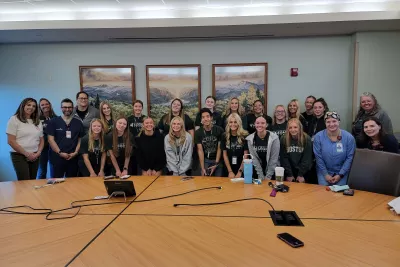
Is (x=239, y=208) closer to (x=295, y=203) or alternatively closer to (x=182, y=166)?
(x=295, y=203)

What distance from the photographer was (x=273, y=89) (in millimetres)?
4492

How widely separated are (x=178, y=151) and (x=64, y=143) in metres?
1.64

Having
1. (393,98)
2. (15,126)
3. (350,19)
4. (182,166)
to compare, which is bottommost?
(182,166)

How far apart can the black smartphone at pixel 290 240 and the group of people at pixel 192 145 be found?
156 cm

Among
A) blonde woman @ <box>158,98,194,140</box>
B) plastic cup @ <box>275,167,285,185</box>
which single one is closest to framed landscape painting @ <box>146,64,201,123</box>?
blonde woman @ <box>158,98,194,140</box>

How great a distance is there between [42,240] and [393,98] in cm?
514

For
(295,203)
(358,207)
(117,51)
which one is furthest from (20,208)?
(117,51)

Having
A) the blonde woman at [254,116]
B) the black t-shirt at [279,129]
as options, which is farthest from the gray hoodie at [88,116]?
the black t-shirt at [279,129]

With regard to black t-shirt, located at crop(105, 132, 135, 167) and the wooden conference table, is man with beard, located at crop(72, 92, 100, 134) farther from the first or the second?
the wooden conference table

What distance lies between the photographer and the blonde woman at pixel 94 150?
3.15m

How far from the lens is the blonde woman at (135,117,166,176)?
10.8ft

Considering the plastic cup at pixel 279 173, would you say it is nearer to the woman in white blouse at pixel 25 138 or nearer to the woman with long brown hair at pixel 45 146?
the woman in white blouse at pixel 25 138

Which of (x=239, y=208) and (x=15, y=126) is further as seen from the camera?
(x=15, y=126)

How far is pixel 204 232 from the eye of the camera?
1427mm
